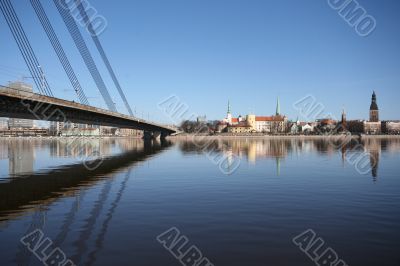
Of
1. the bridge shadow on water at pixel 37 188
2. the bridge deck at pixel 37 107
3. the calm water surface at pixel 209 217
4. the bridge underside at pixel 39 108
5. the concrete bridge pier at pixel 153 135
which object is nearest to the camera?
the calm water surface at pixel 209 217

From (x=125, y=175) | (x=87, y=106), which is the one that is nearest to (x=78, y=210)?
(x=125, y=175)

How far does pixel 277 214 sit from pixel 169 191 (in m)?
9.40

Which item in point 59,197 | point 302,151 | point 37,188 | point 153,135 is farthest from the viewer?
point 153,135

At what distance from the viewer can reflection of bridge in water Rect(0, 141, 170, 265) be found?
13.4m

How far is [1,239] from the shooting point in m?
14.0

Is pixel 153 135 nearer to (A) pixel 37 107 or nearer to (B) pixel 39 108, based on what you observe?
(B) pixel 39 108

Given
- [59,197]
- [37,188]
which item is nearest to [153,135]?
[37,188]

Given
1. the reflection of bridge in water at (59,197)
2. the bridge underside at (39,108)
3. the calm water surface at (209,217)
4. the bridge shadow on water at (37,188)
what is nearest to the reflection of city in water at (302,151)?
the calm water surface at (209,217)

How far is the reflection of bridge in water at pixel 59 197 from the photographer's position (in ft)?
43.9

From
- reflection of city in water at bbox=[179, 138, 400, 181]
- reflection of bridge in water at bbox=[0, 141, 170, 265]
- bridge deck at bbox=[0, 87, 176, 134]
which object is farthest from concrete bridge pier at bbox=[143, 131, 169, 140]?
reflection of bridge in water at bbox=[0, 141, 170, 265]

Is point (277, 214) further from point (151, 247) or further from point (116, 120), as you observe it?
point (116, 120)

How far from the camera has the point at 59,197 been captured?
75.3 feet

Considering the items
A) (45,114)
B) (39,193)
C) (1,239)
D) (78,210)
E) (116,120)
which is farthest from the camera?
(116,120)

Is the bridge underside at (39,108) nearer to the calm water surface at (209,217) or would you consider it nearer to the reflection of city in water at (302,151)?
the calm water surface at (209,217)
